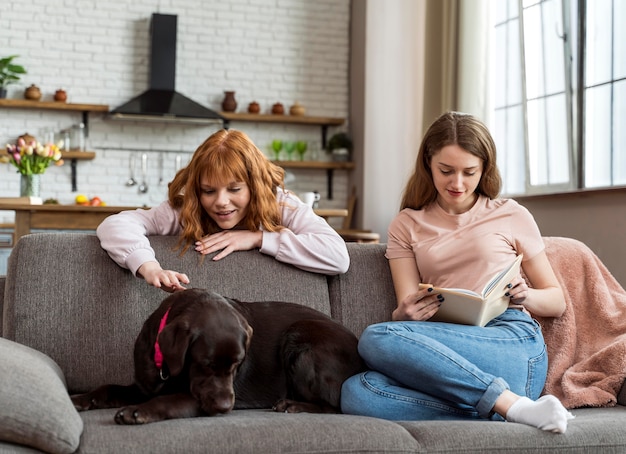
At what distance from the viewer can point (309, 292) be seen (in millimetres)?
2523

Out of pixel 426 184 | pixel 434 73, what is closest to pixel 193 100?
pixel 434 73

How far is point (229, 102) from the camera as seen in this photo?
7160mm

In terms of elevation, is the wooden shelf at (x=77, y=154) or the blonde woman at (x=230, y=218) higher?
the wooden shelf at (x=77, y=154)

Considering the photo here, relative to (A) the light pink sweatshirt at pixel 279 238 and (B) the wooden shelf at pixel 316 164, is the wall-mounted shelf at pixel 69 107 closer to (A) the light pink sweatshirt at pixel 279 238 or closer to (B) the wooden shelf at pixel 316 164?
(B) the wooden shelf at pixel 316 164

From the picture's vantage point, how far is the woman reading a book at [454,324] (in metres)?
2.04

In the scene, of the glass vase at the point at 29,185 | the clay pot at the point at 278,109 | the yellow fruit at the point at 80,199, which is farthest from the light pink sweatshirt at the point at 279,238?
the clay pot at the point at 278,109

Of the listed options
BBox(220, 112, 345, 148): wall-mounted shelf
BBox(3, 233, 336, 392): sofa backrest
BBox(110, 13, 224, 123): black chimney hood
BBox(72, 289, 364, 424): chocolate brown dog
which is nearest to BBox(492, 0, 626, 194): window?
BBox(220, 112, 345, 148): wall-mounted shelf

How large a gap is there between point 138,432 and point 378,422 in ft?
1.74

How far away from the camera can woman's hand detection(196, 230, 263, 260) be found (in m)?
Answer: 2.48

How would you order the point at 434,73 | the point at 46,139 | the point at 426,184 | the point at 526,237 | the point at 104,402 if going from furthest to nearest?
the point at 46,139 < the point at 434,73 < the point at 426,184 < the point at 526,237 < the point at 104,402

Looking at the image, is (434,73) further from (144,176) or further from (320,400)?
(320,400)

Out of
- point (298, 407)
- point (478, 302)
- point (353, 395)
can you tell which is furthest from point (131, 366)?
point (478, 302)

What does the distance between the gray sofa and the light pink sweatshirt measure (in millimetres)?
54

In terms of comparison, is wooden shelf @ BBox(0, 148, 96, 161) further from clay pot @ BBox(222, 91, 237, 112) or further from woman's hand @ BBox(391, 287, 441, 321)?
woman's hand @ BBox(391, 287, 441, 321)
